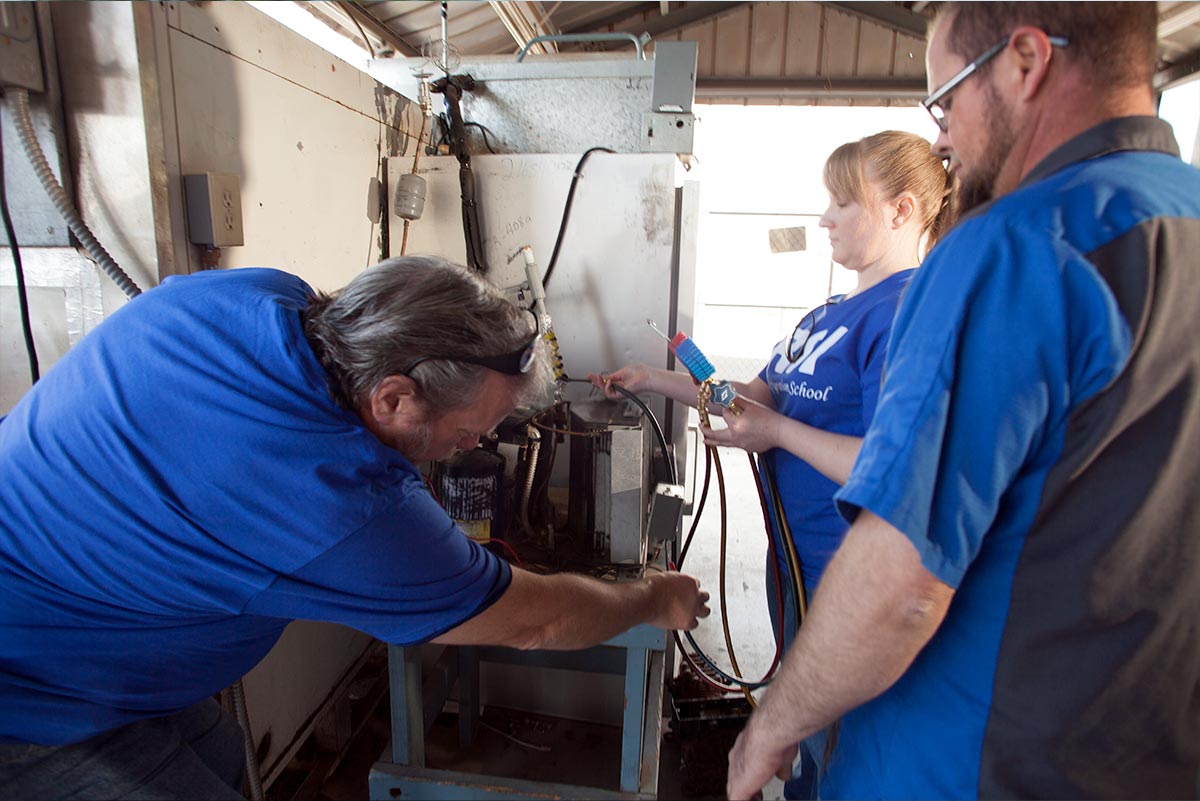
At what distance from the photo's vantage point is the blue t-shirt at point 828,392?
1.00 metres

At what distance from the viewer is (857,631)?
613 millimetres

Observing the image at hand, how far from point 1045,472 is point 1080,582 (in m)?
0.10

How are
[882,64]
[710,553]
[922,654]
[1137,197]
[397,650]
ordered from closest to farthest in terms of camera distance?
[1137,197]
[922,654]
[397,650]
[710,553]
[882,64]

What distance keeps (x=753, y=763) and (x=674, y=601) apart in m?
0.36

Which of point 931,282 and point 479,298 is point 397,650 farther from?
point 931,282

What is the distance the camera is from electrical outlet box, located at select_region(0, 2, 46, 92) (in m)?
0.84

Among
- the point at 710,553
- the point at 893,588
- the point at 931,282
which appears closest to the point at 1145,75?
the point at 931,282

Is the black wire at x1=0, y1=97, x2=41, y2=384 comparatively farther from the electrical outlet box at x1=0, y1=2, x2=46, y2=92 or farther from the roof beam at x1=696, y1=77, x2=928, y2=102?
the roof beam at x1=696, y1=77, x2=928, y2=102

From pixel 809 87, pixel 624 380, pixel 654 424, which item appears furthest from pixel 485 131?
pixel 809 87

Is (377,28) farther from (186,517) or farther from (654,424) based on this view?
(186,517)

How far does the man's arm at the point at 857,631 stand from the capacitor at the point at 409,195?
141 centimetres

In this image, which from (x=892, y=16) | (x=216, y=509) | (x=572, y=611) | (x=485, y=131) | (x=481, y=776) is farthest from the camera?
(x=892, y=16)

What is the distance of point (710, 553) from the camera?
10.6 feet

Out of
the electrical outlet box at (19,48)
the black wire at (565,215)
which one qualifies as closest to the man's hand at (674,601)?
the black wire at (565,215)
